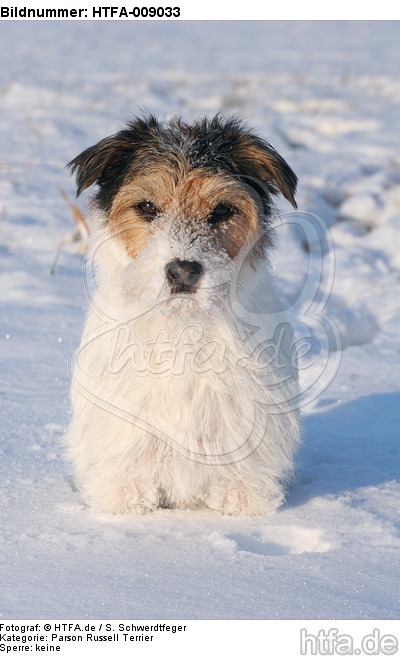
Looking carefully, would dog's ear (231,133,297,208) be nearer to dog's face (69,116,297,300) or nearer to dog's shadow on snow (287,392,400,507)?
dog's face (69,116,297,300)

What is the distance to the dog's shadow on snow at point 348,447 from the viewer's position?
397 centimetres

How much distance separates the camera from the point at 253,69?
47.4 ft

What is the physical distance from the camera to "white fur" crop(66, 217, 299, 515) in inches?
137

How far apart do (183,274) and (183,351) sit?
41 cm

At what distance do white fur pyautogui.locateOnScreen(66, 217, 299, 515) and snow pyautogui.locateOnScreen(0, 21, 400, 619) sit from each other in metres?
0.12

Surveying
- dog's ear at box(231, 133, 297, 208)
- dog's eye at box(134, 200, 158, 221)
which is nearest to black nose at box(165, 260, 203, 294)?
dog's eye at box(134, 200, 158, 221)

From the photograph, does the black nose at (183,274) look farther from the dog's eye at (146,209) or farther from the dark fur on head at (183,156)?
the dark fur on head at (183,156)

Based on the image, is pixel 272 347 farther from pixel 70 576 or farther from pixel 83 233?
pixel 83 233

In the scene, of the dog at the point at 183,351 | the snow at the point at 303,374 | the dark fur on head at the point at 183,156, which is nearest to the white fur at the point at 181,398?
the dog at the point at 183,351

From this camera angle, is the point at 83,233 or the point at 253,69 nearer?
the point at 83,233

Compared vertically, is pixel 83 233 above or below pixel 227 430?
above
